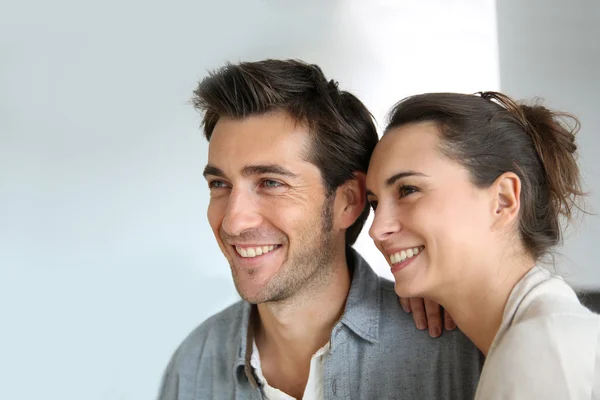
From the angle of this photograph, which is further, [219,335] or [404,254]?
[219,335]

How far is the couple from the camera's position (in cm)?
133

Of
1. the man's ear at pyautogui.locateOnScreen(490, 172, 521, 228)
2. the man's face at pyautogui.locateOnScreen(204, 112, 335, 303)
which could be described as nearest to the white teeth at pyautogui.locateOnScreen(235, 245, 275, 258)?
the man's face at pyautogui.locateOnScreen(204, 112, 335, 303)

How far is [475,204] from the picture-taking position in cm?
134

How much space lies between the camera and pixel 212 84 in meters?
1.67

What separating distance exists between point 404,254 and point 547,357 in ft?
1.22

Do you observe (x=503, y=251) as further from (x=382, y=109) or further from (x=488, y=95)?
(x=382, y=109)

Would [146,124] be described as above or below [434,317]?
above

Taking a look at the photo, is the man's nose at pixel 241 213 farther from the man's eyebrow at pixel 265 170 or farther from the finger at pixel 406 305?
the finger at pixel 406 305

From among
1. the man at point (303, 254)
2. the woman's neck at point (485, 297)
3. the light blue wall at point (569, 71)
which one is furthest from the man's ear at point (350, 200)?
the light blue wall at point (569, 71)

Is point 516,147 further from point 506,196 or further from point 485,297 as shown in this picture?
point 485,297

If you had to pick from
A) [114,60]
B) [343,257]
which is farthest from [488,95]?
[114,60]

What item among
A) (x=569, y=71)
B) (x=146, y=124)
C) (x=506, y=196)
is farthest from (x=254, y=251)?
(x=569, y=71)

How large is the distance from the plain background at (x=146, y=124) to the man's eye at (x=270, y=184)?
2.56 ft

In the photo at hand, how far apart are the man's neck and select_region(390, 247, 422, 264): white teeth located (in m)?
0.28
